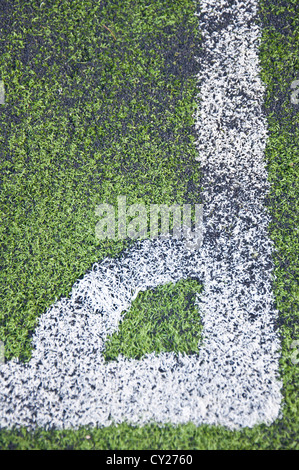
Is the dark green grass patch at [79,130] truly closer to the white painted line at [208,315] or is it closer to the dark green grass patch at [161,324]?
the white painted line at [208,315]

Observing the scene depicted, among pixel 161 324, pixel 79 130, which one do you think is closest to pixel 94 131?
pixel 79 130

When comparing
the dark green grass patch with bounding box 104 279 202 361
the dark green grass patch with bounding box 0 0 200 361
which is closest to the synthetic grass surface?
the dark green grass patch with bounding box 0 0 200 361

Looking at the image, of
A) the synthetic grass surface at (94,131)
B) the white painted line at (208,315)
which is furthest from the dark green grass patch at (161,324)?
the synthetic grass surface at (94,131)

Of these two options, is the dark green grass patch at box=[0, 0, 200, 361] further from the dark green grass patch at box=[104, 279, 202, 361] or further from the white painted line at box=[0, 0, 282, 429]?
the dark green grass patch at box=[104, 279, 202, 361]

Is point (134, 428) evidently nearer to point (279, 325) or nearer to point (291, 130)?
point (279, 325)

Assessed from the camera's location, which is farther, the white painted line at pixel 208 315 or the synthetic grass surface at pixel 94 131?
the synthetic grass surface at pixel 94 131

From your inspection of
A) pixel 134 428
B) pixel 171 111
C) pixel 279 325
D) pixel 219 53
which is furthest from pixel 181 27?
pixel 134 428

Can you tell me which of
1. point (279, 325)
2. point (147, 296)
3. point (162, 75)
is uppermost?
point (162, 75)

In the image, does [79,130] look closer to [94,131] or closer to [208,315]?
[94,131]
